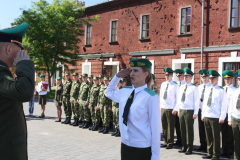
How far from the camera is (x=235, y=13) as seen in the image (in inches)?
663

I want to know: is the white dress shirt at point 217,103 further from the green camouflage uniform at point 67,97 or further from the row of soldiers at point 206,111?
the green camouflage uniform at point 67,97

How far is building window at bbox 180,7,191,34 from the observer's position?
62.7ft

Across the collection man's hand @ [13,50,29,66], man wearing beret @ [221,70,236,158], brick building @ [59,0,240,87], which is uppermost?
brick building @ [59,0,240,87]

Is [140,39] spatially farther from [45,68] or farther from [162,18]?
[45,68]

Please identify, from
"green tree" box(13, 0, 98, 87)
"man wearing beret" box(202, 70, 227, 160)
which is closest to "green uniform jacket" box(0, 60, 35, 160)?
"man wearing beret" box(202, 70, 227, 160)

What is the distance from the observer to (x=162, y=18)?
20609 mm

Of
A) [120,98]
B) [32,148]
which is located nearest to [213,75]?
[120,98]

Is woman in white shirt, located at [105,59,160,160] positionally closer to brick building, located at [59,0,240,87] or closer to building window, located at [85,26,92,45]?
brick building, located at [59,0,240,87]

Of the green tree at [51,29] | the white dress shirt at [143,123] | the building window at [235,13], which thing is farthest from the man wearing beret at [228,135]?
the green tree at [51,29]

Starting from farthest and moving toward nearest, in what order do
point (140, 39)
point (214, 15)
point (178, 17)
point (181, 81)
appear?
1. point (140, 39)
2. point (178, 17)
3. point (214, 15)
4. point (181, 81)

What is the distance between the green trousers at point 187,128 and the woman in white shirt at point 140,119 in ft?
14.6

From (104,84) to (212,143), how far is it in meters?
4.77

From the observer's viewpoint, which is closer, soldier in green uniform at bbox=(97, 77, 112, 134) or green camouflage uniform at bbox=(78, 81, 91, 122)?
soldier in green uniform at bbox=(97, 77, 112, 134)

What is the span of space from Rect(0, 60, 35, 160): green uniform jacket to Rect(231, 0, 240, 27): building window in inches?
648
